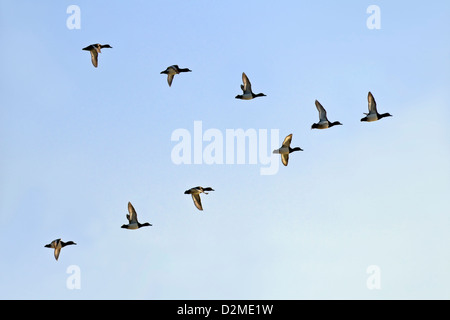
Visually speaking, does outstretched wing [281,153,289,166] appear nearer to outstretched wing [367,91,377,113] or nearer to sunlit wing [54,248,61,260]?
outstretched wing [367,91,377,113]

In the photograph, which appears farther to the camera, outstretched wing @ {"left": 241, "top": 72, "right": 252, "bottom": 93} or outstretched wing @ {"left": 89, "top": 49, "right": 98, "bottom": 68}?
outstretched wing @ {"left": 89, "top": 49, "right": 98, "bottom": 68}

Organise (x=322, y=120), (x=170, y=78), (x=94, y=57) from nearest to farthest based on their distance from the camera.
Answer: (x=322, y=120) < (x=94, y=57) < (x=170, y=78)

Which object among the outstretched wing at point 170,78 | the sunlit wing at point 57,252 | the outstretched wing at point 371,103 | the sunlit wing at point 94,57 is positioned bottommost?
the sunlit wing at point 57,252

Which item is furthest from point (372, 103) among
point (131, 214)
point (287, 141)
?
point (131, 214)

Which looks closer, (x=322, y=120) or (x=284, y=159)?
(x=322, y=120)

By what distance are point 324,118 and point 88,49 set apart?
9379 mm

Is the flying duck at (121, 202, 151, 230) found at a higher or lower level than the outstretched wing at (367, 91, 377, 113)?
lower

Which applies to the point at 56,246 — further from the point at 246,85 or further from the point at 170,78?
the point at 246,85

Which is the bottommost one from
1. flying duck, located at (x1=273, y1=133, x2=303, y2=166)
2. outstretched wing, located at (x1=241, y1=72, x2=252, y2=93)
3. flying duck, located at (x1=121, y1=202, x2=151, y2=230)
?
flying duck, located at (x1=121, y1=202, x2=151, y2=230)

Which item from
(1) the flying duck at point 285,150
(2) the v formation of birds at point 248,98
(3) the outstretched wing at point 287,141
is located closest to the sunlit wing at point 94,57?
(2) the v formation of birds at point 248,98

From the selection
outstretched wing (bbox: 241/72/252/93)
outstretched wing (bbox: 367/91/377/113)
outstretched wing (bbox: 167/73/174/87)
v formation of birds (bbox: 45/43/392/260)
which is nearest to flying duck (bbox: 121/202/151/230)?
v formation of birds (bbox: 45/43/392/260)

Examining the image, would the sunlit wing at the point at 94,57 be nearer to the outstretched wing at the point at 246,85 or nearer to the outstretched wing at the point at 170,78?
the outstretched wing at the point at 170,78

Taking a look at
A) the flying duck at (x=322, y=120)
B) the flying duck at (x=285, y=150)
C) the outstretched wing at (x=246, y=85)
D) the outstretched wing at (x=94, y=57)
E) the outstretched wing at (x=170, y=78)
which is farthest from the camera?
the outstretched wing at (x=170, y=78)
